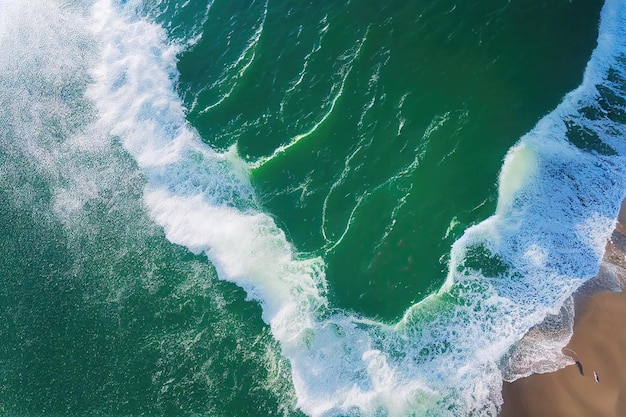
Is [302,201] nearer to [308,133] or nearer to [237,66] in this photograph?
[308,133]

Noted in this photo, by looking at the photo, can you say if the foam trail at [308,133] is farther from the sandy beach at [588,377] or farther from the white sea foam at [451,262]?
the sandy beach at [588,377]

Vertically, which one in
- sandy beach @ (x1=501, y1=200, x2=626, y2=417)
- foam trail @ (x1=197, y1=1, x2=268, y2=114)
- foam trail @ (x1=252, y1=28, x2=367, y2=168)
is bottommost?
sandy beach @ (x1=501, y1=200, x2=626, y2=417)

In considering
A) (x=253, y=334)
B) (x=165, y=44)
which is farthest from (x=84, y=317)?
(x=165, y=44)

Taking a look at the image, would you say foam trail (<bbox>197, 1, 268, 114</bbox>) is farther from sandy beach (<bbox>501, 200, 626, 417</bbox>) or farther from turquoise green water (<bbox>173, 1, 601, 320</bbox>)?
sandy beach (<bbox>501, 200, 626, 417</bbox>)

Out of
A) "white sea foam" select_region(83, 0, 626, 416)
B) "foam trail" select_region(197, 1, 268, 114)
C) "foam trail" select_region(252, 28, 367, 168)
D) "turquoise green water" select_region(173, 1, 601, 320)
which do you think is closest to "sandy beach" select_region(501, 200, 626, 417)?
"white sea foam" select_region(83, 0, 626, 416)

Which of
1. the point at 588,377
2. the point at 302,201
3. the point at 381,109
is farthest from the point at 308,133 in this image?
the point at 588,377

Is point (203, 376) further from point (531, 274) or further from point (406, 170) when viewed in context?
point (531, 274)

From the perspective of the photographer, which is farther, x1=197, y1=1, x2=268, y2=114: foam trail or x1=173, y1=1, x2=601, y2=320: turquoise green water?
x1=197, y1=1, x2=268, y2=114: foam trail
